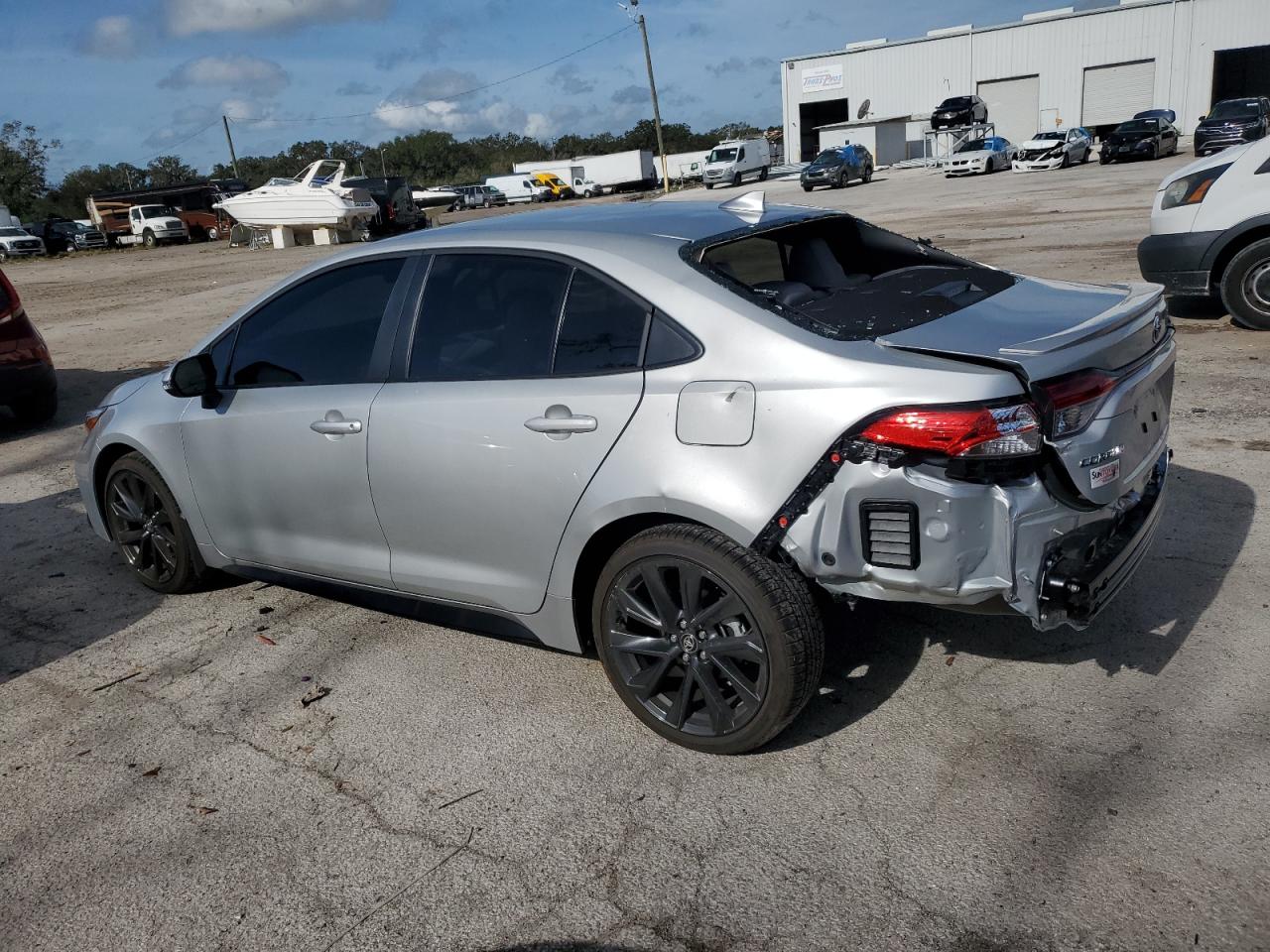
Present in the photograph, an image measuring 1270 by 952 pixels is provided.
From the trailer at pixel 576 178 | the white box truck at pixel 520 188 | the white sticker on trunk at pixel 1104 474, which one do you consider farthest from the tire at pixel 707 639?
the trailer at pixel 576 178

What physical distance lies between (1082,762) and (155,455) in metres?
3.94

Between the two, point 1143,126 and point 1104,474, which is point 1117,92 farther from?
point 1104,474

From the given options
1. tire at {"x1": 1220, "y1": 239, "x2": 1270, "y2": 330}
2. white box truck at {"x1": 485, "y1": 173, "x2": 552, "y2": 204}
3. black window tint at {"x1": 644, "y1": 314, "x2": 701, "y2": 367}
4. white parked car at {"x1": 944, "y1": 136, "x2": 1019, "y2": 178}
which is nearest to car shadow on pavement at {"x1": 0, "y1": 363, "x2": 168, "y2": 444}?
black window tint at {"x1": 644, "y1": 314, "x2": 701, "y2": 367}

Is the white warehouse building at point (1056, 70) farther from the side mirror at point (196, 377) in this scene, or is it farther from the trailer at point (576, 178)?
the side mirror at point (196, 377)

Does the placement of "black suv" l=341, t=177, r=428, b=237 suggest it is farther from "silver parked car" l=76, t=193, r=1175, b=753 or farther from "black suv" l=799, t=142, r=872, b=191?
"silver parked car" l=76, t=193, r=1175, b=753

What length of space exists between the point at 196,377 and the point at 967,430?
124 inches

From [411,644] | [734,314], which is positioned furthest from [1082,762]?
[411,644]

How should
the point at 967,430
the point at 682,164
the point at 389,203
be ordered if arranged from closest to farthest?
the point at 967,430
the point at 389,203
the point at 682,164

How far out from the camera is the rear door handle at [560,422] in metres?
3.26

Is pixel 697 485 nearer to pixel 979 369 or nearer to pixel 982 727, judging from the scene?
pixel 979 369

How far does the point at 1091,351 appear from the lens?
2.98m

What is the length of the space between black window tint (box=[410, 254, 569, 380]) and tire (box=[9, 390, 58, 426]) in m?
6.47

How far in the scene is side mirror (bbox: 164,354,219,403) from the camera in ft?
14.2

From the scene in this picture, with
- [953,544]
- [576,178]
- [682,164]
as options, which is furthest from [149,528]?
[682,164]
